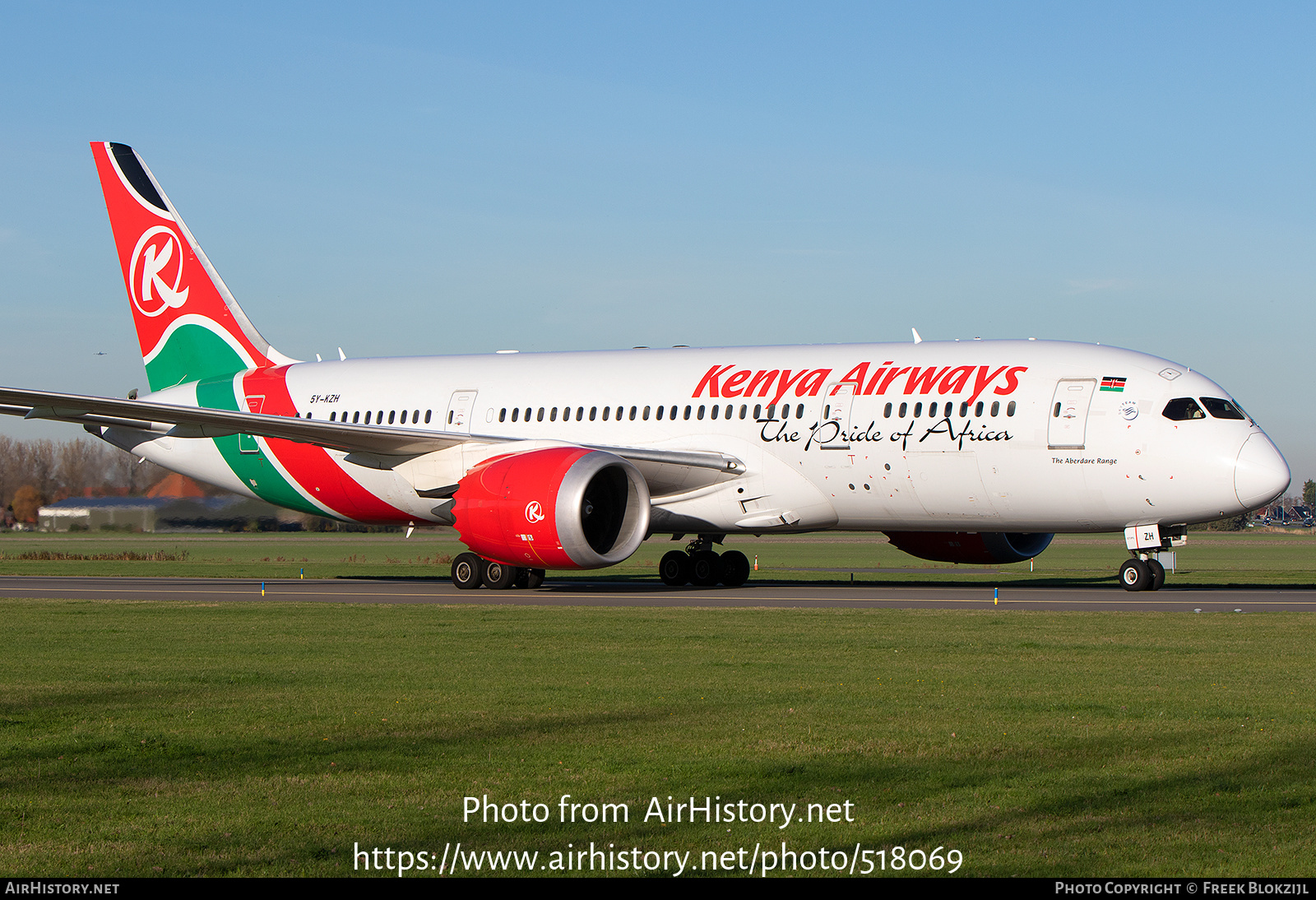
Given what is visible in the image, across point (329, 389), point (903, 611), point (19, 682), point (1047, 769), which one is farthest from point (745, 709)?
point (329, 389)

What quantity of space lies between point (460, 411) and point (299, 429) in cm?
453

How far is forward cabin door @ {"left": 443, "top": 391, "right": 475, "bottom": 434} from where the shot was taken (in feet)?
92.7

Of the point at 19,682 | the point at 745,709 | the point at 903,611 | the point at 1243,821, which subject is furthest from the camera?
the point at 903,611

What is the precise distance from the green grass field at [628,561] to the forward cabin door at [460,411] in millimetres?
4918

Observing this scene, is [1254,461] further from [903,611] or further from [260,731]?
[260,731]

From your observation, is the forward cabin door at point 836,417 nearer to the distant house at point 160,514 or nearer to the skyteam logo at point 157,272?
the distant house at point 160,514

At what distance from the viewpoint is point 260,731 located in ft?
29.7

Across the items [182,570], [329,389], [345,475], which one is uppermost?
[329,389]

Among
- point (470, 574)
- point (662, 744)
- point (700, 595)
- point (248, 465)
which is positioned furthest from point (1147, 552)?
point (248, 465)

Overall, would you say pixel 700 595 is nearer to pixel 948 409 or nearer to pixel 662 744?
pixel 948 409

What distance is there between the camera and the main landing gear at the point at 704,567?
1072 inches

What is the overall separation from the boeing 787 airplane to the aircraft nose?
0.04 meters

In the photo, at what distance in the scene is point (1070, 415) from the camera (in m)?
22.4

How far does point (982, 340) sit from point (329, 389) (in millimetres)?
13983
